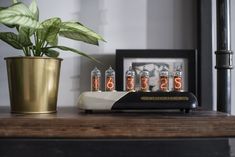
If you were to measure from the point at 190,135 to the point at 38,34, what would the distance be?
1.37ft

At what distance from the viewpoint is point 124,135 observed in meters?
0.59

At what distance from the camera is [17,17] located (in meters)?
0.64

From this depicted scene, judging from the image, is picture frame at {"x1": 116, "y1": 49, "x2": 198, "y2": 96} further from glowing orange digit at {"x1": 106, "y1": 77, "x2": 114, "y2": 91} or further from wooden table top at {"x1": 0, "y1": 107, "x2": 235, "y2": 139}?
wooden table top at {"x1": 0, "y1": 107, "x2": 235, "y2": 139}

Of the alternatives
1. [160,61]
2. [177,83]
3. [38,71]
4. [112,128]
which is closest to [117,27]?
[160,61]

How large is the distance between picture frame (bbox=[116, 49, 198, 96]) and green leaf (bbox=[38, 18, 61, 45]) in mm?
329

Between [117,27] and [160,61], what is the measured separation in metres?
0.19

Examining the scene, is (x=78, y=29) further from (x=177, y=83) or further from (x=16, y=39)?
(x=177, y=83)

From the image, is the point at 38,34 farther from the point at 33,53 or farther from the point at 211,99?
the point at 211,99

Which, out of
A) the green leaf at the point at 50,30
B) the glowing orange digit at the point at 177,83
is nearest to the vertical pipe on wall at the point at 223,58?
the glowing orange digit at the point at 177,83

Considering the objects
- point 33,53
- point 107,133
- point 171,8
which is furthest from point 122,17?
point 107,133

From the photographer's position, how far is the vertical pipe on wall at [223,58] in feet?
2.92

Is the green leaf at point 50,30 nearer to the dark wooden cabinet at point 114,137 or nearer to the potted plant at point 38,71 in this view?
the potted plant at point 38,71

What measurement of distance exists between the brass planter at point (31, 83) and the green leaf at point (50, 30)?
0.05 meters

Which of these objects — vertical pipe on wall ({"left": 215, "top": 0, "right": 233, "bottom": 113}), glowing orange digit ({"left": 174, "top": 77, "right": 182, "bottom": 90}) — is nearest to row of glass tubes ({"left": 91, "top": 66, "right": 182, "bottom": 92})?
glowing orange digit ({"left": 174, "top": 77, "right": 182, "bottom": 90})
